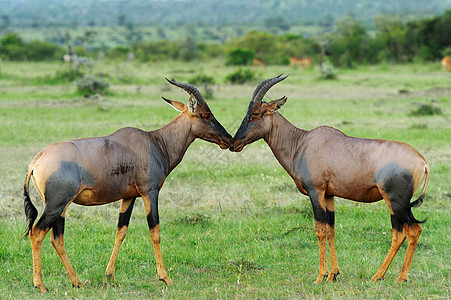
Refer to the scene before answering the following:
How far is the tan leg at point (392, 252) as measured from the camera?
20.5 ft

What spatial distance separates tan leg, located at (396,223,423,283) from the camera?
20.2ft

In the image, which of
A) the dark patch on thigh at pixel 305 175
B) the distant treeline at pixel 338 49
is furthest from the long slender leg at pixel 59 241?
the distant treeline at pixel 338 49

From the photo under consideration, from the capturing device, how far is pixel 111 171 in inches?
242

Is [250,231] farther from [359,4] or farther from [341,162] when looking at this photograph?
[359,4]

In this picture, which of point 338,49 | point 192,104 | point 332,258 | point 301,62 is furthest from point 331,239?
point 338,49

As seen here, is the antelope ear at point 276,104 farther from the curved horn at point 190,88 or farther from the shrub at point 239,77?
the shrub at point 239,77

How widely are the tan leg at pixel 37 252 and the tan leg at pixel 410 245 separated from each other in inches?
143

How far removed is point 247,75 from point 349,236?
1806 cm

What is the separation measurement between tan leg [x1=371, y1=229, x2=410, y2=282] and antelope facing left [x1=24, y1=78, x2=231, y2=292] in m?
2.09

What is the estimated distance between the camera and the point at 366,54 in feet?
135

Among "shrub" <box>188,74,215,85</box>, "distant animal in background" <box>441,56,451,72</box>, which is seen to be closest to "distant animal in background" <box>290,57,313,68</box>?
"distant animal in background" <box>441,56,451,72</box>

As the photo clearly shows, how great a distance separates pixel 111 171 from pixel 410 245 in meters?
3.15

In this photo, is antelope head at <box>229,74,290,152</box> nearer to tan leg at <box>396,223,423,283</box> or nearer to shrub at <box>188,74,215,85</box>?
tan leg at <box>396,223,423,283</box>

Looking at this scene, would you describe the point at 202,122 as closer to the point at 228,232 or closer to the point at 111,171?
the point at 111,171
